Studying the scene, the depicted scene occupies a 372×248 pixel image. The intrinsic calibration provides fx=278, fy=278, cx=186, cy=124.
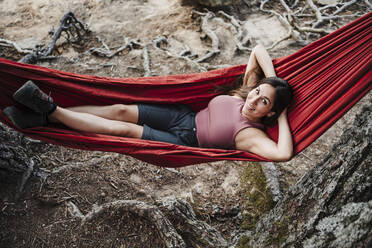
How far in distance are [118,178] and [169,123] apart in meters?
0.55

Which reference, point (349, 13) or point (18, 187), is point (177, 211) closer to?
point (18, 187)

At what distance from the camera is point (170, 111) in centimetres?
182

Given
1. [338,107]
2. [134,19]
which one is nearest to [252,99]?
[338,107]

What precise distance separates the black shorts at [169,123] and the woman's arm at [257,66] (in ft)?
1.43

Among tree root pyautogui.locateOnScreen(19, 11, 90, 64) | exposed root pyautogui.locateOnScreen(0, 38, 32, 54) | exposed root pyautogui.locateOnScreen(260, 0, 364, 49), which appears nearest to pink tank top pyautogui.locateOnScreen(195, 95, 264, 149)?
Answer: exposed root pyautogui.locateOnScreen(260, 0, 364, 49)

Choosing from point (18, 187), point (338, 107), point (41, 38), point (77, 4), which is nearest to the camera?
point (338, 107)

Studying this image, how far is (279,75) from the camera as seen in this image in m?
1.65

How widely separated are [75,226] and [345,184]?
1343 mm

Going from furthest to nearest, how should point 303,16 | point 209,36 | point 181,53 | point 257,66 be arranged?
point 303,16 → point 209,36 → point 181,53 → point 257,66

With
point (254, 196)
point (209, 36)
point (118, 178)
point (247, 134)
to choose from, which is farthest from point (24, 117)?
point (209, 36)

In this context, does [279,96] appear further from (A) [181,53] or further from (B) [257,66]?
(A) [181,53]

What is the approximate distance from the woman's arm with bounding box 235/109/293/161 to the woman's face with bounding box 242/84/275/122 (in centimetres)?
8

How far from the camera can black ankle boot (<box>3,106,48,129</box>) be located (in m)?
1.32

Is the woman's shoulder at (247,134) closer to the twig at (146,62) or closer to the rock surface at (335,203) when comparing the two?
the rock surface at (335,203)
